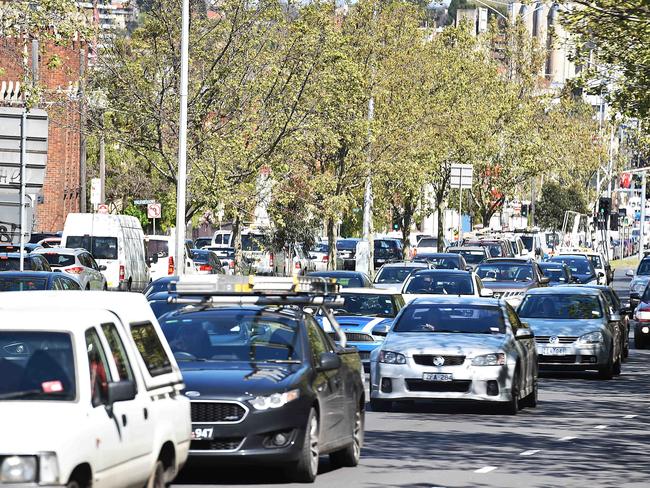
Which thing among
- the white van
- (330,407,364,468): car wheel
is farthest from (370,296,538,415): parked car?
the white van

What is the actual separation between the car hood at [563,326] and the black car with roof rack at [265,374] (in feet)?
A: 40.1

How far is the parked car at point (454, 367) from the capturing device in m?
20.2

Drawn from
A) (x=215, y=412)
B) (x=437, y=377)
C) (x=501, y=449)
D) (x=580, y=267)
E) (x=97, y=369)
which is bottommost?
(x=501, y=449)

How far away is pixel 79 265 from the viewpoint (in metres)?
42.2

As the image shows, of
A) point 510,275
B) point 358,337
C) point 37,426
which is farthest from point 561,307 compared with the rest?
point 37,426

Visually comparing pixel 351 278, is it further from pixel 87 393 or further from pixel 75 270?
pixel 87 393

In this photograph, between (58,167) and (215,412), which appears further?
(58,167)

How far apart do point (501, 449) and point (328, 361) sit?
11.5 feet

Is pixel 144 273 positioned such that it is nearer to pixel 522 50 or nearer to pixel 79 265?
pixel 79 265

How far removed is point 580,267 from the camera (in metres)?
56.5

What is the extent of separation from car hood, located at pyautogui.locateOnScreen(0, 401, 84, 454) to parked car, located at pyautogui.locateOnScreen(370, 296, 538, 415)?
37.2 feet

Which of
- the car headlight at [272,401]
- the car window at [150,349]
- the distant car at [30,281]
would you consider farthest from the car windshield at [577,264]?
the car window at [150,349]

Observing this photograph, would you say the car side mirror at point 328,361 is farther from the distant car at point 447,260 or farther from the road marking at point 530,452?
the distant car at point 447,260

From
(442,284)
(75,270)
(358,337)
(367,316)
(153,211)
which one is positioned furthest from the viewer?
(153,211)
